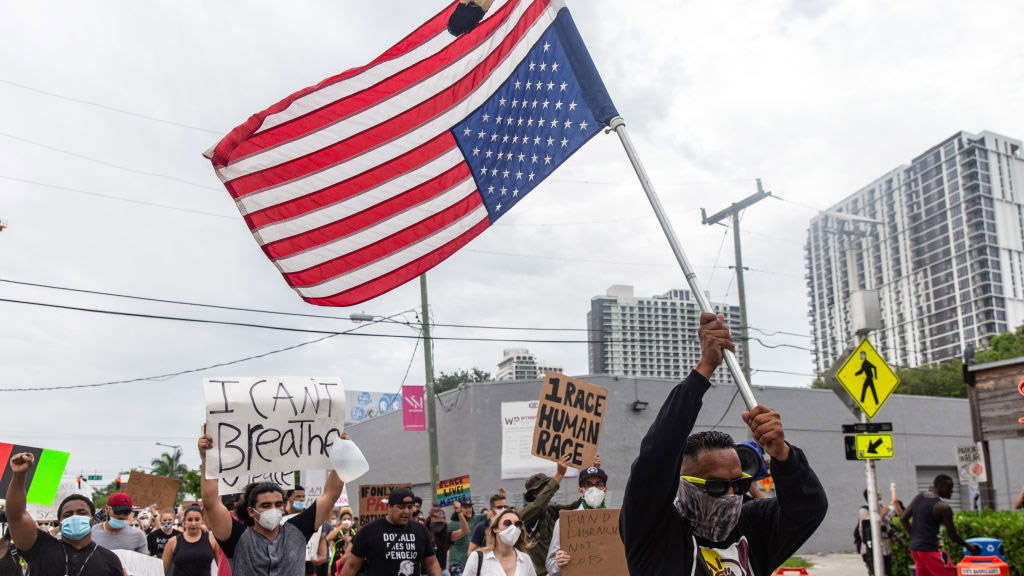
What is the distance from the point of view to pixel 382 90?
592 centimetres


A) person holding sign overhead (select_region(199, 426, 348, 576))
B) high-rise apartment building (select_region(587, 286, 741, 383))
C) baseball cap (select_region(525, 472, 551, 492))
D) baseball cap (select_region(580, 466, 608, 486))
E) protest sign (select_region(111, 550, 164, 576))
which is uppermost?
high-rise apartment building (select_region(587, 286, 741, 383))

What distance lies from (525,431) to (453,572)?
33.9 feet

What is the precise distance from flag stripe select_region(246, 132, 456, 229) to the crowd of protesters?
166 centimetres

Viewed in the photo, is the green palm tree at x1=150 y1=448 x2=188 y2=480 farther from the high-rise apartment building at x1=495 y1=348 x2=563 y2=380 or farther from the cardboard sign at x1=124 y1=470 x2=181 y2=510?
the cardboard sign at x1=124 y1=470 x2=181 y2=510

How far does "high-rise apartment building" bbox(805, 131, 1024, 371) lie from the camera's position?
153 feet

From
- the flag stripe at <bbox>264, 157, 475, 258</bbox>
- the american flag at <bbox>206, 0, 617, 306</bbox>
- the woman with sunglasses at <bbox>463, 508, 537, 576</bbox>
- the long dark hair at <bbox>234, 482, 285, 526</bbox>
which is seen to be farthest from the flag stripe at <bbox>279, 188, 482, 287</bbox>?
the woman with sunglasses at <bbox>463, 508, 537, 576</bbox>

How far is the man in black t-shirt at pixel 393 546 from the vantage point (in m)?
6.80

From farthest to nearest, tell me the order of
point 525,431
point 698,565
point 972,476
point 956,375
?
point 956,375 → point 525,431 → point 972,476 → point 698,565

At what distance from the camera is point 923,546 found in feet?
35.9

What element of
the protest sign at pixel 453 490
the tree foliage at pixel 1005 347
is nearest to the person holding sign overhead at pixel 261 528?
the protest sign at pixel 453 490

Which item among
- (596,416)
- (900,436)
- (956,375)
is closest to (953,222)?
(956,375)

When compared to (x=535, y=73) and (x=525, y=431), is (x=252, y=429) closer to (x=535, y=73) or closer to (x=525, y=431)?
(x=535, y=73)

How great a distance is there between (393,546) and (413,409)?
58.6 ft

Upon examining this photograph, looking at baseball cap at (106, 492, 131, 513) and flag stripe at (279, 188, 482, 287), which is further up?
flag stripe at (279, 188, 482, 287)
